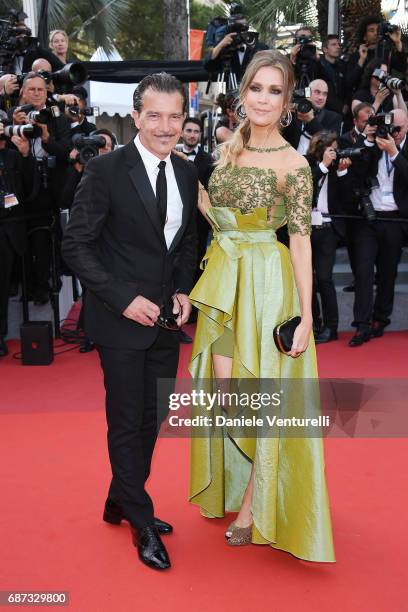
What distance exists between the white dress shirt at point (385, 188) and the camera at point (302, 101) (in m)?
0.80

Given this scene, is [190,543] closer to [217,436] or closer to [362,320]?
[217,436]

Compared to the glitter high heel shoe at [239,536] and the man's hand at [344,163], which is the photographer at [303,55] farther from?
the glitter high heel shoe at [239,536]

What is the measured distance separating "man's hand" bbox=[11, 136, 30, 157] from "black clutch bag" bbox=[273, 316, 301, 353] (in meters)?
3.86

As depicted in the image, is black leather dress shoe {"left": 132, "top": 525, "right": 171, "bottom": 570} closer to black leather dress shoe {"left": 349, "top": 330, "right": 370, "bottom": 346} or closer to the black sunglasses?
the black sunglasses

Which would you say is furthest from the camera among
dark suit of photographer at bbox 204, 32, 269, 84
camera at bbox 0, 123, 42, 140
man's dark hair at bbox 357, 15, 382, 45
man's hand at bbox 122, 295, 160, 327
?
man's dark hair at bbox 357, 15, 382, 45

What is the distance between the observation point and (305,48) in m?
7.33

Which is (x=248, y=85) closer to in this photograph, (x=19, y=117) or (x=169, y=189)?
(x=169, y=189)

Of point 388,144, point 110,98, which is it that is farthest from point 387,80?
point 110,98

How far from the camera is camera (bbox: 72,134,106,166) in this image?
5.98 meters

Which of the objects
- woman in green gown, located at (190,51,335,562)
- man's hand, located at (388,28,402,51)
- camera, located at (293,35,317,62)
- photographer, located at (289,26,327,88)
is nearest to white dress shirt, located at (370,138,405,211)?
photographer, located at (289,26,327,88)

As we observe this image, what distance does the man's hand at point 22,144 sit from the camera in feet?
19.3

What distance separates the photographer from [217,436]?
10.0 ft

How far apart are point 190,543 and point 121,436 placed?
0.59 m

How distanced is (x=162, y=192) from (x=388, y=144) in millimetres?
4150
